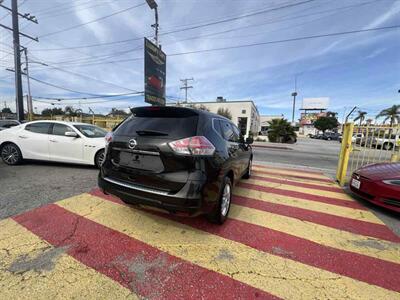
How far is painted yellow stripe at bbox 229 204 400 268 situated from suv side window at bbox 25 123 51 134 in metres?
5.70

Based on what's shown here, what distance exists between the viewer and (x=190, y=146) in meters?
2.36

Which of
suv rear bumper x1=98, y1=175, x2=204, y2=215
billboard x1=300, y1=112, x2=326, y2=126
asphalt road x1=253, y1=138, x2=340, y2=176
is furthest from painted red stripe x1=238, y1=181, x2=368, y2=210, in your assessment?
billboard x1=300, y1=112, x2=326, y2=126

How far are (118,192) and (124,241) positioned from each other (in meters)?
0.59

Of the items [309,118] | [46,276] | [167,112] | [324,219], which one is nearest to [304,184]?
[324,219]

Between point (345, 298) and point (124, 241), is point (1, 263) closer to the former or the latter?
point (124, 241)

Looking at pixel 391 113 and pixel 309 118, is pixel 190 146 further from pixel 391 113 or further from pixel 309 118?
pixel 309 118

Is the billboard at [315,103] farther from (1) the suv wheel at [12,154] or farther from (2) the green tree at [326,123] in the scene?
(1) the suv wheel at [12,154]

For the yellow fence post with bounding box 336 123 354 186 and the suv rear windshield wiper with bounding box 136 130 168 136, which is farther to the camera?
the yellow fence post with bounding box 336 123 354 186

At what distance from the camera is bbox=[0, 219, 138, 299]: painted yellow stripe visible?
1.72m

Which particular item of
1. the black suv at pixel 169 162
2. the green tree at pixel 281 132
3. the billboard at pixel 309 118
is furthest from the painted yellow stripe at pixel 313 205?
the billboard at pixel 309 118

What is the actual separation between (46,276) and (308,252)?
9.04 ft

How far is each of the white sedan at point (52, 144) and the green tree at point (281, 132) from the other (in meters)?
23.2

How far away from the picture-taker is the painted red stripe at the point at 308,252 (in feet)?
6.92

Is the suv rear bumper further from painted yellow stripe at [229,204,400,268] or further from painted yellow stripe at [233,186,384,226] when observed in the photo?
painted yellow stripe at [233,186,384,226]
